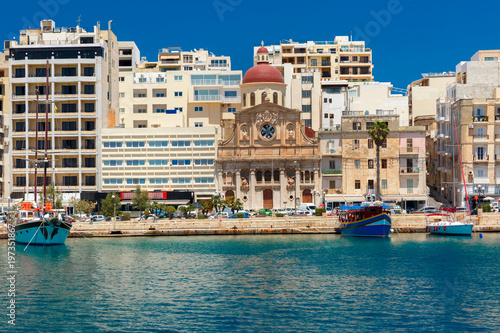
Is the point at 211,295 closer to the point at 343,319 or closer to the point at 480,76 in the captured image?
the point at 343,319

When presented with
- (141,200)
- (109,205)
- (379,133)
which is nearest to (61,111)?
(109,205)

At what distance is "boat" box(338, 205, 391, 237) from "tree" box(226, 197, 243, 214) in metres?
17.7

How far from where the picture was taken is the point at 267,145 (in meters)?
106

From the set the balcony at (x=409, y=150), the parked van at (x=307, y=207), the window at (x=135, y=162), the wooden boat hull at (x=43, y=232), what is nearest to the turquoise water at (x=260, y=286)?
the wooden boat hull at (x=43, y=232)

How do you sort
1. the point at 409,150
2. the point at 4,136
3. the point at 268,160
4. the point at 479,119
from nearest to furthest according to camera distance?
the point at 479,119 < the point at 268,160 < the point at 409,150 < the point at 4,136

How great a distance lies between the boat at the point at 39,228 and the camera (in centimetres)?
7931

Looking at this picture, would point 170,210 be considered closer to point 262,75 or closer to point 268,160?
point 268,160

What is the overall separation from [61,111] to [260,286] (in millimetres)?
62062

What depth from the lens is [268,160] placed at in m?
105

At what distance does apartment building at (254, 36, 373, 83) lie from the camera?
14312 cm

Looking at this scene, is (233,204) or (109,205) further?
(233,204)

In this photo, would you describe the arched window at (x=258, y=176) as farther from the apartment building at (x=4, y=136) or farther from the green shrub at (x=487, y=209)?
the apartment building at (x=4, y=136)

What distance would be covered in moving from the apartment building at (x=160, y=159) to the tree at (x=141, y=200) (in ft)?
27.1

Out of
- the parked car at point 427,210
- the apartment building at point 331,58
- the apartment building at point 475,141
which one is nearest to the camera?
the parked car at point 427,210
